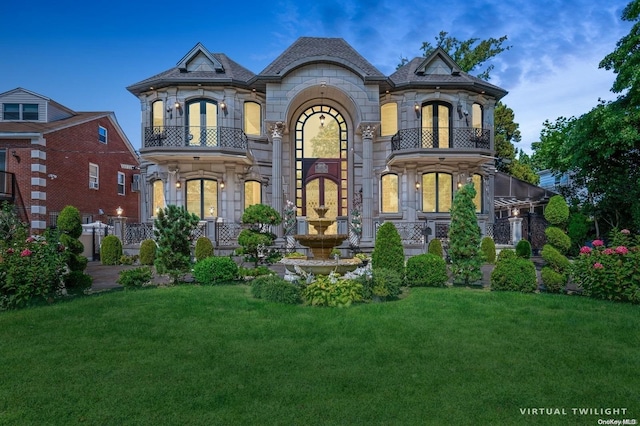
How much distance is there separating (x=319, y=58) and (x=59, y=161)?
605 inches

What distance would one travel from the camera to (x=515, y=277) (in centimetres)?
969

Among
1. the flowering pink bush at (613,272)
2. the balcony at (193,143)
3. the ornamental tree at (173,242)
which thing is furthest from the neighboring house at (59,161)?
the flowering pink bush at (613,272)

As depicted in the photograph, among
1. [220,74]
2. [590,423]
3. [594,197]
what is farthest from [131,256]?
[594,197]

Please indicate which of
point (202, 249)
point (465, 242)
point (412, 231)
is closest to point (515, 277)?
point (465, 242)

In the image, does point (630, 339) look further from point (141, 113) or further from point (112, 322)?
point (141, 113)

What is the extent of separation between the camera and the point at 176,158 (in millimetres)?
18125

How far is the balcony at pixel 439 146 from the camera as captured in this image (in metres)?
17.9

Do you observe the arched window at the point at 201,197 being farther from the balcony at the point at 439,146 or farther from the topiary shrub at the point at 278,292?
the topiary shrub at the point at 278,292

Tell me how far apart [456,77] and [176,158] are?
1424cm

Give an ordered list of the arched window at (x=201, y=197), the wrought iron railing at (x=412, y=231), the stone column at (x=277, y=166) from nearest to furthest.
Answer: the wrought iron railing at (x=412, y=231) → the stone column at (x=277, y=166) → the arched window at (x=201, y=197)

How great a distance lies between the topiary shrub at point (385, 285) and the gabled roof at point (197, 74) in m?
12.7

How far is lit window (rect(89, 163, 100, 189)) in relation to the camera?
944 inches

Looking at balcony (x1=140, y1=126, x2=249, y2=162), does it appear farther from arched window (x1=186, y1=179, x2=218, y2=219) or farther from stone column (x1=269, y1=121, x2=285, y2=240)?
stone column (x1=269, y1=121, x2=285, y2=240)

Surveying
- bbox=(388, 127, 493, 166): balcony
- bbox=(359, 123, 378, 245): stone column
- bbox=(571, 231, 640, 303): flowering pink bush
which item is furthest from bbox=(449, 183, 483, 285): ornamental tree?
bbox=(388, 127, 493, 166): balcony
